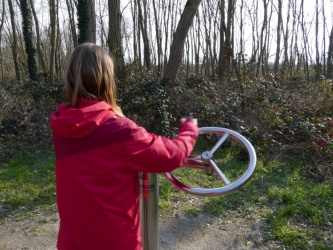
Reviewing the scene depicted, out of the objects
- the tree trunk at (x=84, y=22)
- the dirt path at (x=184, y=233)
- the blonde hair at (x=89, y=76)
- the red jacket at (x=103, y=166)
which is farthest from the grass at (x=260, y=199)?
the tree trunk at (x=84, y=22)

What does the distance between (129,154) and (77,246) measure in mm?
521

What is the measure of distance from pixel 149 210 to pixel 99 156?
411 millimetres

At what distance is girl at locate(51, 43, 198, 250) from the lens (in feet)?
4.63

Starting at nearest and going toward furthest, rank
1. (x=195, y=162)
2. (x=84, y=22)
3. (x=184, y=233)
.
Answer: (x=195, y=162), (x=184, y=233), (x=84, y=22)

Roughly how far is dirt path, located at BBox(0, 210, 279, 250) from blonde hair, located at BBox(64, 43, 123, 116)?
8.53ft

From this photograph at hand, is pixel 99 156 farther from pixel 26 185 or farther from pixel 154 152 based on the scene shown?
pixel 26 185

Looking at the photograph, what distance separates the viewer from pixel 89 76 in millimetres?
1505

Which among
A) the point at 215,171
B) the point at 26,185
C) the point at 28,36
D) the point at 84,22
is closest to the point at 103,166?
the point at 215,171

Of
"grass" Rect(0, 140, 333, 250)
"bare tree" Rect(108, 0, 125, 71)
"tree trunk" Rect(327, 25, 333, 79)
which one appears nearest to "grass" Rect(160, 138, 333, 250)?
"grass" Rect(0, 140, 333, 250)

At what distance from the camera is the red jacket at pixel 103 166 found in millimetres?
1406

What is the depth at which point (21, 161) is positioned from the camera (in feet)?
23.0

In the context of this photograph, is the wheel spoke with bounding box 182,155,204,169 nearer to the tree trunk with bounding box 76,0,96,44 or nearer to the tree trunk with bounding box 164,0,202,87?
the tree trunk with bounding box 164,0,202,87

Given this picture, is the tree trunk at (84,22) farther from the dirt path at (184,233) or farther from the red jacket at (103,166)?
the red jacket at (103,166)

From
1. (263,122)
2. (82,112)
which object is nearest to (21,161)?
(263,122)
